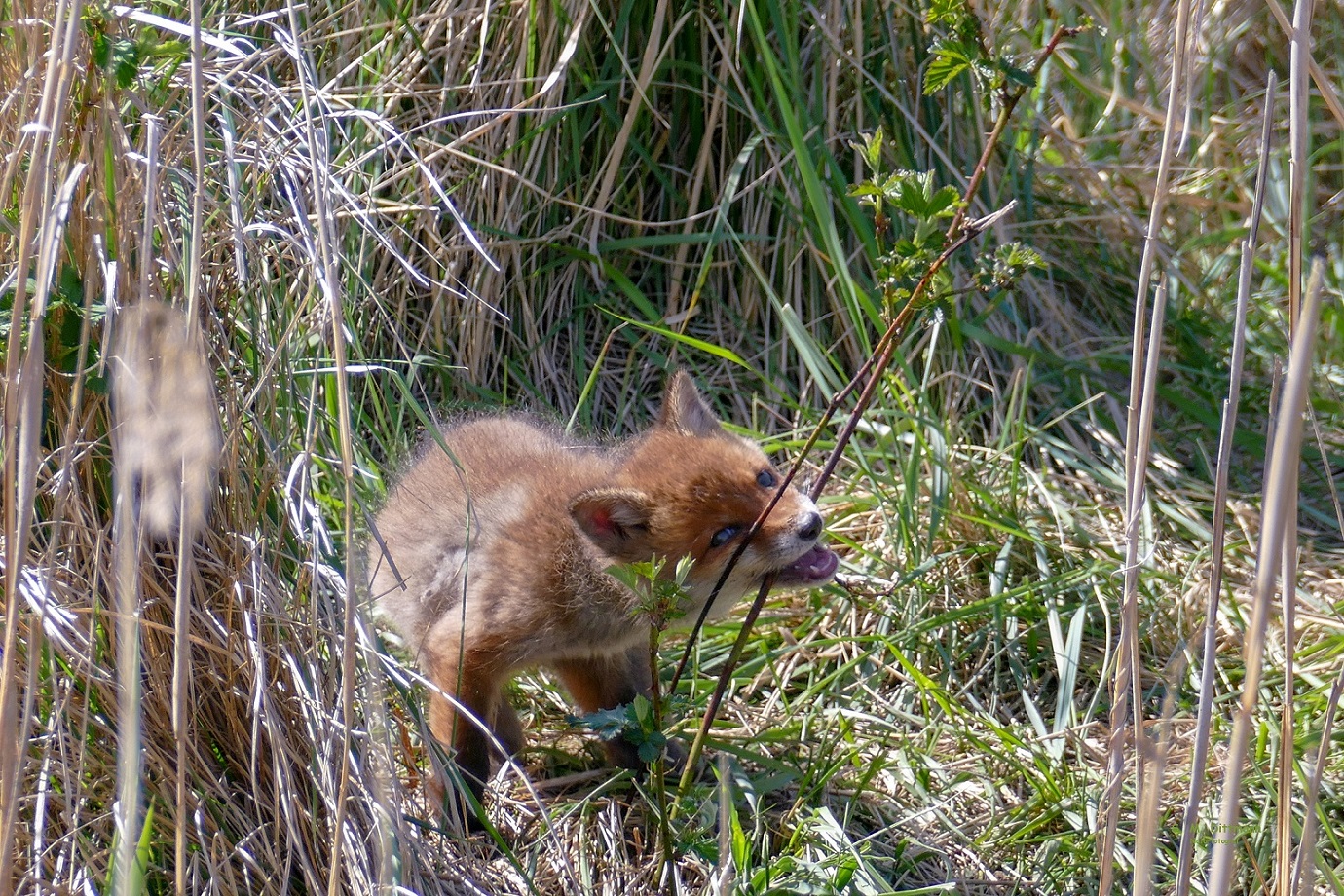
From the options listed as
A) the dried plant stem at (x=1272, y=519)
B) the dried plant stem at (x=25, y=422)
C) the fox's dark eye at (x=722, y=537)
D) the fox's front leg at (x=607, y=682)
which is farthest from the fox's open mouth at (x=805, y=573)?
the dried plant stem at (x=25, y=422)

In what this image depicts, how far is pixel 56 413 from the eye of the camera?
7.84ft

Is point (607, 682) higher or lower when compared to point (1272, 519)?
lower

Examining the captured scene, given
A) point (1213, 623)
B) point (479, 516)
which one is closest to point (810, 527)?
point (479, 516)

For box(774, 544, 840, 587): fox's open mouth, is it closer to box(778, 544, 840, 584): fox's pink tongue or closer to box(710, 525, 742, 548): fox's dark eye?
box(778, 544, 840, 584): fox's pink tongue

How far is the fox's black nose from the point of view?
126 inches

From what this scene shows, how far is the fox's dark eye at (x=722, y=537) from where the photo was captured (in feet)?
10.8

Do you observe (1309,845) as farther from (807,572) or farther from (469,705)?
(469,705)

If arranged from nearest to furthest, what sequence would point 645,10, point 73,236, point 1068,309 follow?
point 73,236 < point 645,10 < point 1068,309

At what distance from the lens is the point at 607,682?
11.5ft

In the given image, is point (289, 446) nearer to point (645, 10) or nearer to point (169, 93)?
point (169, 93)

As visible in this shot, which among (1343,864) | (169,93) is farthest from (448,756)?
(1343,864)

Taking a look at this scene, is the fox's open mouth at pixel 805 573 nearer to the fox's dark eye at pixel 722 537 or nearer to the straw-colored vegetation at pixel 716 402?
the fox's dark eye at pixel 722 537

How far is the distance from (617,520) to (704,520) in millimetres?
229

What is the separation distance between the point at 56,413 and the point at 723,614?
1.76 m
